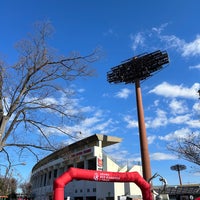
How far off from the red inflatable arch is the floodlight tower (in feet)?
86.8

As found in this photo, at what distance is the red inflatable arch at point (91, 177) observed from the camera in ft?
40.1

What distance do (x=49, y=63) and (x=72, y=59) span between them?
122 cm

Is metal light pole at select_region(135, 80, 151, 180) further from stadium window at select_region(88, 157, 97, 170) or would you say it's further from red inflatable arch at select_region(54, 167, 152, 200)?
red inflatable arch at select_region(54, 167, 152, 200)

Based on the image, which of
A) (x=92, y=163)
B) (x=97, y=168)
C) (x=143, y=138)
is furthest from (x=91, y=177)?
(x=92, y=163)

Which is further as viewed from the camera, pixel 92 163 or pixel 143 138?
pixel 92 163

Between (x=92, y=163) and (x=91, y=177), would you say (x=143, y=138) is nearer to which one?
(x=92, y=163)

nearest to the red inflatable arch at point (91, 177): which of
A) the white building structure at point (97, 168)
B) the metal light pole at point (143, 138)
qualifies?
the white building structure at point (97, 168)

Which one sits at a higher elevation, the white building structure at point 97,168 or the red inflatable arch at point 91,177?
the white building structure at point 97,168

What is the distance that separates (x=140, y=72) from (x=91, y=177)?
37.3 meters

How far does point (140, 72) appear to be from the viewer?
160ft

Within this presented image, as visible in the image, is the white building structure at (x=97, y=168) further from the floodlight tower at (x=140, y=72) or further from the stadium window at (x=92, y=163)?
the floodlight tower at (x=140, y=72)

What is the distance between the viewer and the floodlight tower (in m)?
43.0

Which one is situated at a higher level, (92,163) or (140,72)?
(140,72)

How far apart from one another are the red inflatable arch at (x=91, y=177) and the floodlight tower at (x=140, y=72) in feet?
86.8
